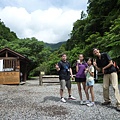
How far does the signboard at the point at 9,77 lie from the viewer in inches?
582

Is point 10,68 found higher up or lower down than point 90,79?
higher up

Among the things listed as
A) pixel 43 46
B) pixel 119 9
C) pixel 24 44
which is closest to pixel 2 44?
pixel 24 44

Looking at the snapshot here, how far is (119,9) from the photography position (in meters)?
18.3

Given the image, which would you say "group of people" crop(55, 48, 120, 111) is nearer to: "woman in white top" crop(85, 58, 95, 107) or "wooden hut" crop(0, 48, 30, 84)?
"woman in white top" crop(85, 58, 95, 107)

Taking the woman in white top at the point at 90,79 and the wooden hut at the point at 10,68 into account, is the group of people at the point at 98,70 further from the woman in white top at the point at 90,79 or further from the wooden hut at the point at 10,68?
the wooden hut at the point at 10,68

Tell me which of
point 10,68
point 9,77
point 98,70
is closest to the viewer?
point 98,70

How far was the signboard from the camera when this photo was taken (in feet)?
48.5

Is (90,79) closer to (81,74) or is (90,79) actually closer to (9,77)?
(81,74)

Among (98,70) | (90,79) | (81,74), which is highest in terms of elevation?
(98,70)

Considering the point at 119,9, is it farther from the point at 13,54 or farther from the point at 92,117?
the point at 92,117

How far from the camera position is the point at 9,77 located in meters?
14.8

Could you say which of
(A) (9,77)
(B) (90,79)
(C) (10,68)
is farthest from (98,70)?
(C) (10,68)

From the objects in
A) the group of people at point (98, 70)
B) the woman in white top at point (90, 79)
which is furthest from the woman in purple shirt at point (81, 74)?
the woman in white top at point (90, 79)

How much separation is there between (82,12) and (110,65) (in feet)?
113
